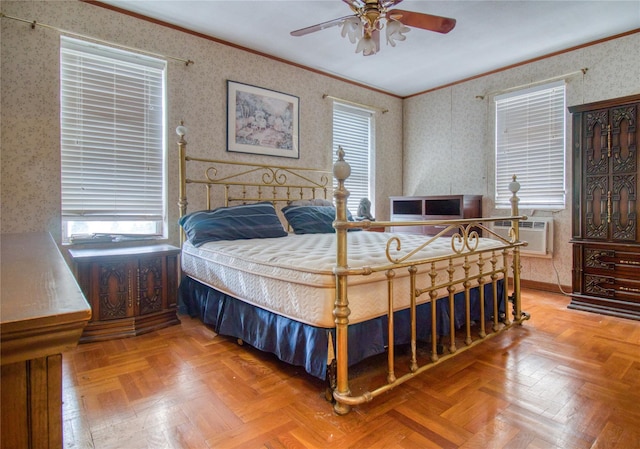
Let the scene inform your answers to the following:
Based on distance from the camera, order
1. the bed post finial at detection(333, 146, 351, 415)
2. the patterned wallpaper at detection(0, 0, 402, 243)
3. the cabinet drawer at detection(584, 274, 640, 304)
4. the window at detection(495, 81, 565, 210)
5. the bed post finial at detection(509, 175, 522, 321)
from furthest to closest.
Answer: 1. the window at detection(495, 81, 565, 210)
2. the cabinet drawer at detection(584, 274, 640, 304)
3. the bed post finial at detection(509, 175, 522, 321)
4. the patterned wallpaper at detection(0, 0, 402, 243)
5. the bed post finial at detection(333, 146, 351, 415)

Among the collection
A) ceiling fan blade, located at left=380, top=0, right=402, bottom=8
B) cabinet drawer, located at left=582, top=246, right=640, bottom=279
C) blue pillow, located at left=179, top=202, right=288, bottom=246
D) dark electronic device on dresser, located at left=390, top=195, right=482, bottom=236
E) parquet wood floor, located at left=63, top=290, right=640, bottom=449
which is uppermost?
ceiling fan blade, located at left=380, top=0, right=402, bottom=8

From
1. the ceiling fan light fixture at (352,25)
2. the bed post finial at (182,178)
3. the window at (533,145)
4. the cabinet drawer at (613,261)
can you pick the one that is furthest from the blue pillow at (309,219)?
the cabinet drawer at (613,261)

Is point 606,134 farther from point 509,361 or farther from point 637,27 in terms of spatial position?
point 509,361

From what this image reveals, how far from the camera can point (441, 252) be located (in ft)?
6.63

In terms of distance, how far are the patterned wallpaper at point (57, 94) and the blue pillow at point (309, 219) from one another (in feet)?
2.31

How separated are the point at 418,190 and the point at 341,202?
3.71 metres

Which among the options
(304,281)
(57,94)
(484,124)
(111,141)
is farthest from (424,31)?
(57,94)

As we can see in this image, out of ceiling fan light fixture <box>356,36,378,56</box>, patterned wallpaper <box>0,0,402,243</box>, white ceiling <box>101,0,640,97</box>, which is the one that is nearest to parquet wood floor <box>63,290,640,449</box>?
patterned wallpaper <box>0,0,402,243</box>

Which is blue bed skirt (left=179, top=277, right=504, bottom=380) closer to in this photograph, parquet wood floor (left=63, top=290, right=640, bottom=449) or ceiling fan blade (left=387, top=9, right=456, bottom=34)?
parquet wood floor (left=63, top=290, right=640, bottom=449)

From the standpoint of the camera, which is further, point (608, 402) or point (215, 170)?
point (215, 170)

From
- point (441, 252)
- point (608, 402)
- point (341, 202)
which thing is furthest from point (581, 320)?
point (341, 202)

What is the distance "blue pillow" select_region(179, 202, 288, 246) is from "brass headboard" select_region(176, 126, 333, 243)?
1.30ft

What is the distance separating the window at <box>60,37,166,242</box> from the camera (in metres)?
2.64

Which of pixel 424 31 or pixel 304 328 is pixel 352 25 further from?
pixel 304 328
